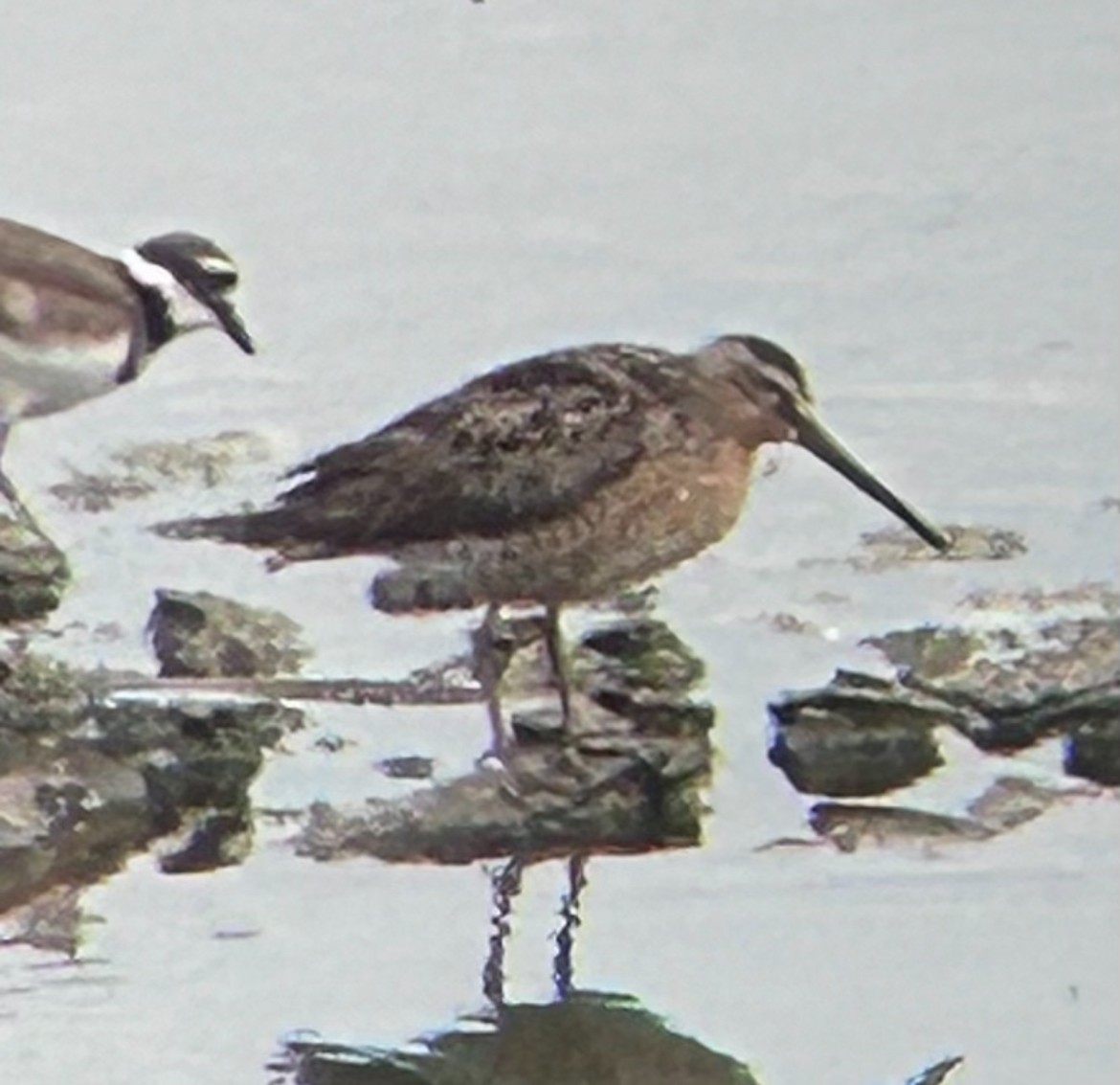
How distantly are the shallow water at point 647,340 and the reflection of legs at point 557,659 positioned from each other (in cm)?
15

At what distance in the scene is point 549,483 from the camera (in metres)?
6.67

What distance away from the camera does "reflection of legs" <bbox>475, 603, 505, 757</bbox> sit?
6.77 metres

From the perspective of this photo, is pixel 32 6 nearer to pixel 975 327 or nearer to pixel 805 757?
pixel 975 327

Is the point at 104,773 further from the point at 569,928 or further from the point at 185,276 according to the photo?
the point at 185,276

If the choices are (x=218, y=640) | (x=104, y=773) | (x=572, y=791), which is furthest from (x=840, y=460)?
(x=104, y=773)

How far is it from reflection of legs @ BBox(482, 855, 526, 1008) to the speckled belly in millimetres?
519

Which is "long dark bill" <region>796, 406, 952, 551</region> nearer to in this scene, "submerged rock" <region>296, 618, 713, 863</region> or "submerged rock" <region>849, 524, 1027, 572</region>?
"submerged rock" <region>849, 524, 1027, 572</region>

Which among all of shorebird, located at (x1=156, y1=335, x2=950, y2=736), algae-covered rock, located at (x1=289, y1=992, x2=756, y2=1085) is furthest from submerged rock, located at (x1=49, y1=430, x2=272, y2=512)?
algae-covered rock, located at (x1=289, y1=992, x2=756, y2=1085)

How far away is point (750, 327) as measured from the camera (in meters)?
8.38

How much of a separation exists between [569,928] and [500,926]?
3.9 inches

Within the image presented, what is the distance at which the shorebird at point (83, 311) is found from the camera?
24.9 feet

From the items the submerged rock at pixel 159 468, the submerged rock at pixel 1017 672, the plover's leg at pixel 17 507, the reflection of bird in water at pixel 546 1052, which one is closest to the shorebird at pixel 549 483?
the submerged rock at pixel 1017 672

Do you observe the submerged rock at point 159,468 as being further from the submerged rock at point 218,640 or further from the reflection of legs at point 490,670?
A: the reflection of legs at point 490,670

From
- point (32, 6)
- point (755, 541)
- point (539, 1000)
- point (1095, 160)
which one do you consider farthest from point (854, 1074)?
point (32, 6)
